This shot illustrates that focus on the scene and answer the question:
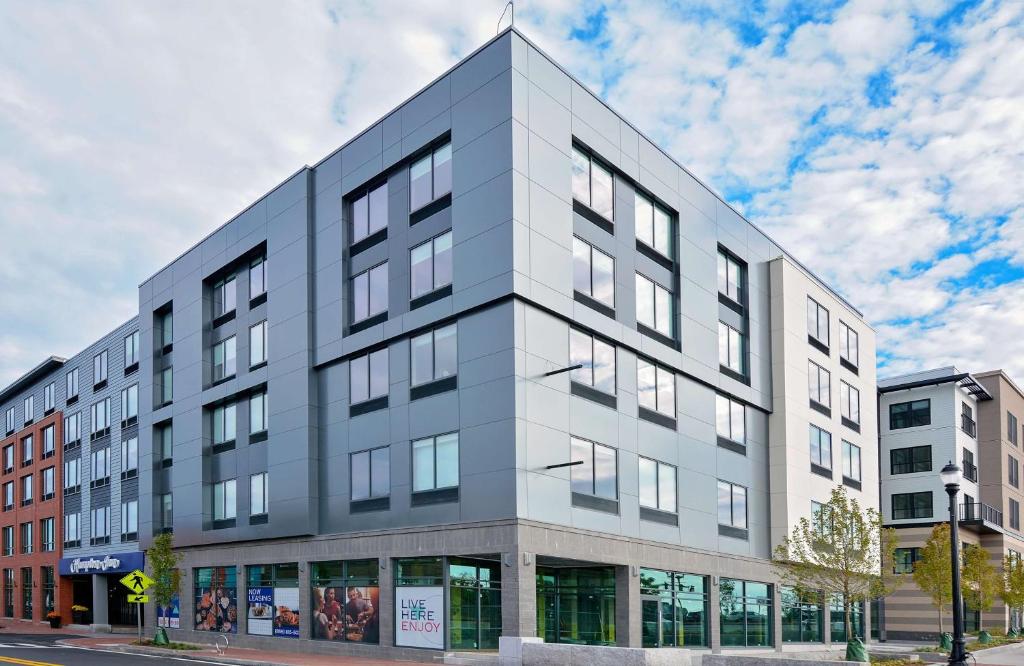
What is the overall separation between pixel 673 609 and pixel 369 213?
1783 centimetres

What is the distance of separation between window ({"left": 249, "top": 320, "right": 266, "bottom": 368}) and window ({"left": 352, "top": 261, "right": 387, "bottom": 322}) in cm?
665

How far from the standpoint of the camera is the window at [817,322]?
1843 inches

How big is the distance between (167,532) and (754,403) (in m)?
27.2

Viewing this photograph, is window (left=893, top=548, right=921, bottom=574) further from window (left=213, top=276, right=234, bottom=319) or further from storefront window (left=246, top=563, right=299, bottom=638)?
window (left=213, top=276, right=234, bottom=319)

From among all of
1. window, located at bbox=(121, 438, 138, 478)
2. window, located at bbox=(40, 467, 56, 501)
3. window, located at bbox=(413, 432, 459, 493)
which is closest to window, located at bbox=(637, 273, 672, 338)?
window, located at bbox=(413, 432, 459, 493)

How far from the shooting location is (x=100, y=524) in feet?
186

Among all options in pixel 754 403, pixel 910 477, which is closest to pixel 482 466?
pixel 754 403

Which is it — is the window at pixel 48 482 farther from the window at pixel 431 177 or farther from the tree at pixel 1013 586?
the tree at pixel 1013 586

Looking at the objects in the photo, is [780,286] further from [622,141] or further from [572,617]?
[572,617]

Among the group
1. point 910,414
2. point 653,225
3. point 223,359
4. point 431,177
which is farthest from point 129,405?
point 910,414

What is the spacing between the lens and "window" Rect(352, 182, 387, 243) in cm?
3553

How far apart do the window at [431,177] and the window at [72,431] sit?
3745 cm

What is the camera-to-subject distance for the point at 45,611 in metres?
64.1

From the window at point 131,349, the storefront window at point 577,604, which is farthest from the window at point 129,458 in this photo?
the storefront window at point 577,604
